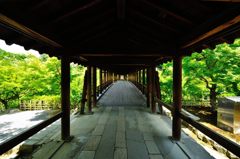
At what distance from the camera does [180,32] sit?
181 inches

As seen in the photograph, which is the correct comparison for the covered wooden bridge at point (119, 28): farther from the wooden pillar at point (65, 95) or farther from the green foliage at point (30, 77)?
the green foliage at point (30, 77)

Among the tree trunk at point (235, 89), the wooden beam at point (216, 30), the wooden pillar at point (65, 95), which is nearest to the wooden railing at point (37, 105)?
the wooden pillar at point (65, 95)

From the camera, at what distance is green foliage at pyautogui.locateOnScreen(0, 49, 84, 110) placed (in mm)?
19391

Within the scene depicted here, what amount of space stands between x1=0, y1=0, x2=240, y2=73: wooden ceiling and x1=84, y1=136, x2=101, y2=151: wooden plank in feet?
8.31

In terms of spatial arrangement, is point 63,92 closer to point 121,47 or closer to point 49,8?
point 121,47

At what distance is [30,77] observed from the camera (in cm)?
2042

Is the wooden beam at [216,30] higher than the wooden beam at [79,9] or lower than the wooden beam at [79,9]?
lower

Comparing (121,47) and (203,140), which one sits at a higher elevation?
(121,47)

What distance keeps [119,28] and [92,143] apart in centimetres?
332

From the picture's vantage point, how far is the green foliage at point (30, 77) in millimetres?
19391

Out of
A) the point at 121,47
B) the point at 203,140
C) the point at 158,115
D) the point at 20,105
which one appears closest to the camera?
the point at 121,47

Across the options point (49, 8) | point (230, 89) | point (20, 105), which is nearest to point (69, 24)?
point (49, 8)

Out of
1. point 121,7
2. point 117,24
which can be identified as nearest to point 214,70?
point 117,24

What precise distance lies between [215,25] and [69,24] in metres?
3.06
